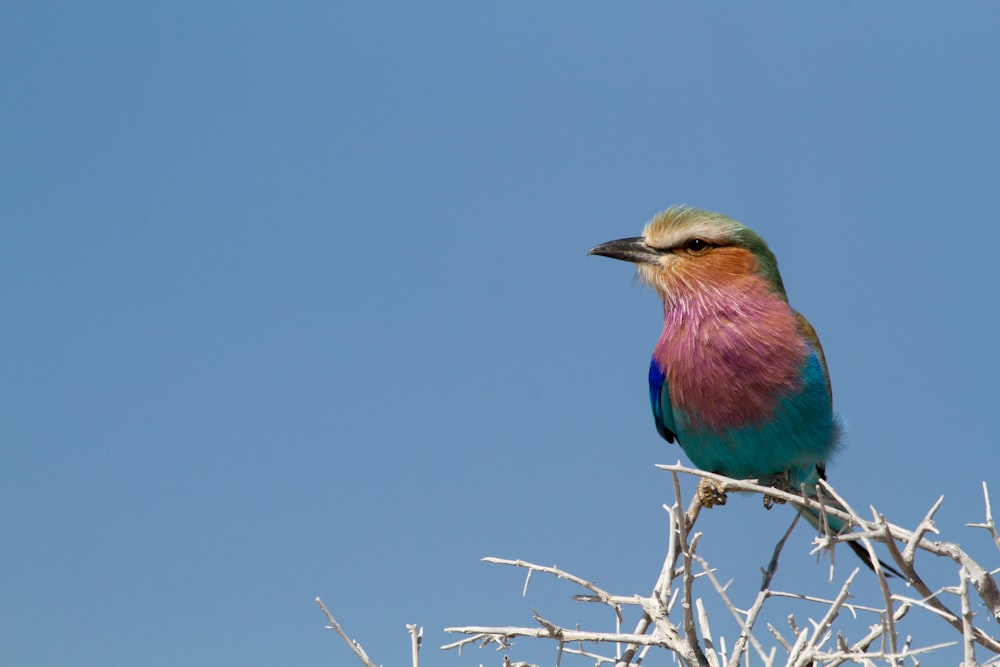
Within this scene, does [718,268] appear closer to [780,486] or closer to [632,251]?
[632,251]

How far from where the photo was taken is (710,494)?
4.02 m

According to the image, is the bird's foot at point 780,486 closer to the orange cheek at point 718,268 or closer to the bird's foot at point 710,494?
A: the bird's foot at point 710,494

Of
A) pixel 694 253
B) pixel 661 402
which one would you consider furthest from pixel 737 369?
pixel 694 253

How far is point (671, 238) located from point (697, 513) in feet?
4.58

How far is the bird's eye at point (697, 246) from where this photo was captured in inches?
184

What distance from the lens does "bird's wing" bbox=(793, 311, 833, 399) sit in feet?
14.3

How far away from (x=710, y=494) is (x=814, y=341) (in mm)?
884

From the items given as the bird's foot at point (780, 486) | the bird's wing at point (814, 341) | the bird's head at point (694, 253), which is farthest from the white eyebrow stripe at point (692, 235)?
the bird's foot at point (780, 486)

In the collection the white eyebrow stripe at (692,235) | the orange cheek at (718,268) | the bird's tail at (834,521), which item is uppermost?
the white eyebrow stripe at (692,235)

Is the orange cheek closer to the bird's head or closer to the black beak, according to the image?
the bird's head

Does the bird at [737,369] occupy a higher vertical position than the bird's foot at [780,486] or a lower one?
higher

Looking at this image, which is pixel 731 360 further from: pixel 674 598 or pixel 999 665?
pixel 999 665

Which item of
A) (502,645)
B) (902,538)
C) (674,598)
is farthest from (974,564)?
(502,645)

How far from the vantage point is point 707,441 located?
4262mm
